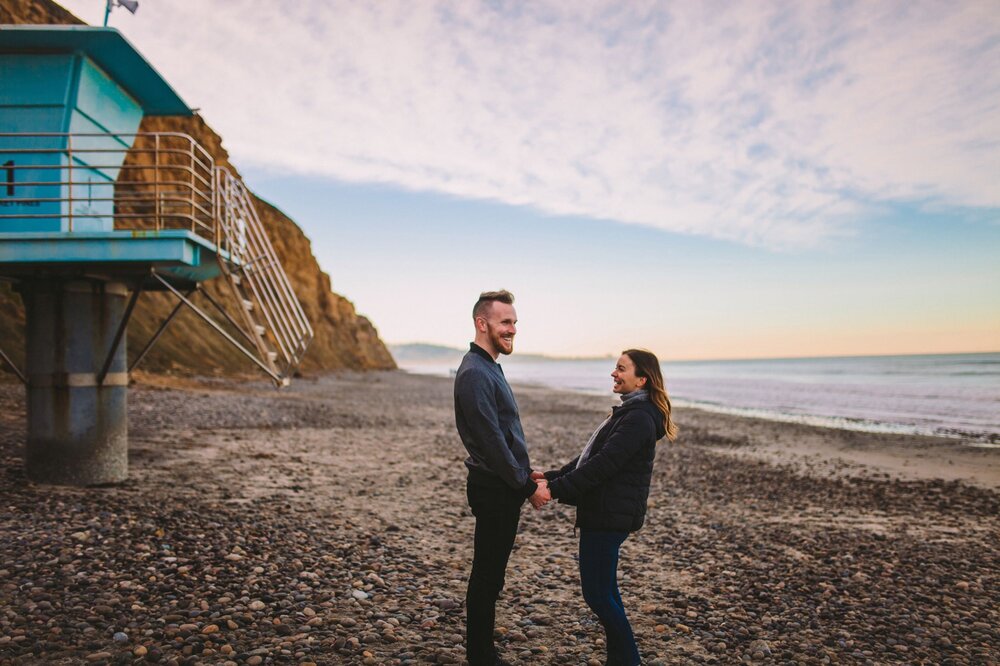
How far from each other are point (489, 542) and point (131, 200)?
891 centimetres

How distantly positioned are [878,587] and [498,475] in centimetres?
570

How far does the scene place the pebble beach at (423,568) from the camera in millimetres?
5406

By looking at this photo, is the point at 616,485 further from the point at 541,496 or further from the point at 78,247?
the point at 78,247

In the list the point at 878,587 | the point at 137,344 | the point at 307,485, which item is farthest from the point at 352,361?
the point at 878,587

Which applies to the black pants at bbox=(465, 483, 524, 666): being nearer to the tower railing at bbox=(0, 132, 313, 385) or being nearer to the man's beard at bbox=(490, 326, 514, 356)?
the man's beard at bbox=(490, 326, 514, 356)

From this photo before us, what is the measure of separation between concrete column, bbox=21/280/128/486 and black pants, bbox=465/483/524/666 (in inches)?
302

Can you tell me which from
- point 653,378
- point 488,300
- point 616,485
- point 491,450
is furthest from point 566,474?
point 488,300

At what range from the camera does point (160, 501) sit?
29.0ft

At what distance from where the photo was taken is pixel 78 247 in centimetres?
825

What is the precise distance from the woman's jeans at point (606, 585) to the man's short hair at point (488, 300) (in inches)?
67.0

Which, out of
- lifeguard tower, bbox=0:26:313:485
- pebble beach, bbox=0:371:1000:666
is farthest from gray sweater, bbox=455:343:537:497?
lifeguard tower, bbox=0:26:313:485

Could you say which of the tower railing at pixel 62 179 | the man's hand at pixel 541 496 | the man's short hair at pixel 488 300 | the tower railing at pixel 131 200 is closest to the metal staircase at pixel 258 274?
the tower railing at pixel 131 200

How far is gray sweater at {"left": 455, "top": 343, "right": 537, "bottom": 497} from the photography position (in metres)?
4.21

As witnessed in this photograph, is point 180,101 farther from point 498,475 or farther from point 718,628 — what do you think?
point 718,628
